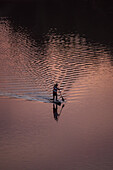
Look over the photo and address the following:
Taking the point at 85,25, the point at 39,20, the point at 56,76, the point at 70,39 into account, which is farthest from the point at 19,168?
the point at 39,20

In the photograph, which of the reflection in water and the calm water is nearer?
the calm water

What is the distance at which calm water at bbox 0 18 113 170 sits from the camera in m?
28.5

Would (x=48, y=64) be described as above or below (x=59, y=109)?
above

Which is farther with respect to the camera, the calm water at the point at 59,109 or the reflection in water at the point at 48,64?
the reflection in water at the point at 48,64

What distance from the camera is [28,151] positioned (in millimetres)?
29297

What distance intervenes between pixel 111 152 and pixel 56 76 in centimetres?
2302

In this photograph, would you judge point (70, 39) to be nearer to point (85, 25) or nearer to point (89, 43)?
point (89, 43)

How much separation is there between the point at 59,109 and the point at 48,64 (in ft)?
65.7

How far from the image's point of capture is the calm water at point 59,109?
28475 millimetres

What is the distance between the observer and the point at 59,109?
127 feet

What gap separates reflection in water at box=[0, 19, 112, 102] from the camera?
147 feet

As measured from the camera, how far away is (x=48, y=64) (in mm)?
57625

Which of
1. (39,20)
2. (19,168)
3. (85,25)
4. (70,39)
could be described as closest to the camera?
(19,168)

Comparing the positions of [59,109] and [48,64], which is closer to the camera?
[59,109]
